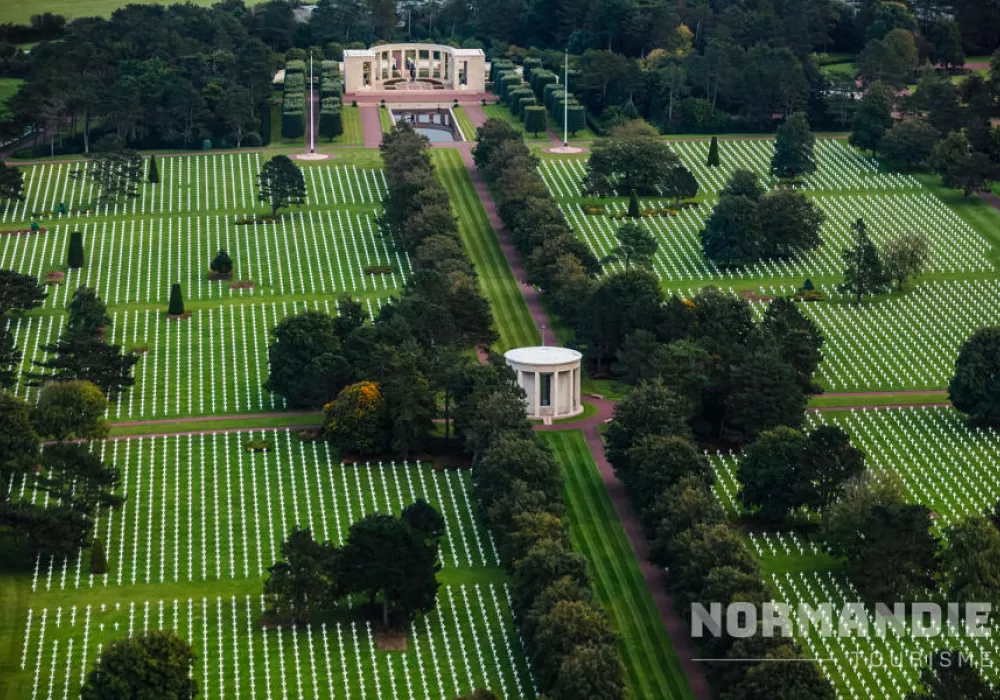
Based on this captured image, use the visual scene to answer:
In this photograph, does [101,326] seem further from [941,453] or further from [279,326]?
[941,453]

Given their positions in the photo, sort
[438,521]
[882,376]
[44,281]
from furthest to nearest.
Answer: [44,281]
[882,376]
[438,521]

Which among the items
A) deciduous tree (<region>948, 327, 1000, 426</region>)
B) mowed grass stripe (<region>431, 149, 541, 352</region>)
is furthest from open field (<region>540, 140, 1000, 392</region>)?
deciduous tree (<region>948, 327, 1000, 426</region>)

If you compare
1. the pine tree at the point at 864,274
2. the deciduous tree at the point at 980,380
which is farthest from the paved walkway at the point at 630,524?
the pine tree at the point at 864,274

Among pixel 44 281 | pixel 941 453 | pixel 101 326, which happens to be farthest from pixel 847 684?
pixel 44 281

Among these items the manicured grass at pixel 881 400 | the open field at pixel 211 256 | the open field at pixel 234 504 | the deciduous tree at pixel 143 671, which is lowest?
the open field at pixel 211 256

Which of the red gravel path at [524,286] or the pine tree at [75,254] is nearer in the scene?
the red gravel path at [524,286]

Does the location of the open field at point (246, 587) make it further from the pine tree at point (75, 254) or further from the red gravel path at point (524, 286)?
the pine tree at point (75, 254)

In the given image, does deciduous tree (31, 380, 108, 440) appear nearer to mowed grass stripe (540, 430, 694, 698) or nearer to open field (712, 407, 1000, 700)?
mowed grass stripe (540, 430, 694, 698)
